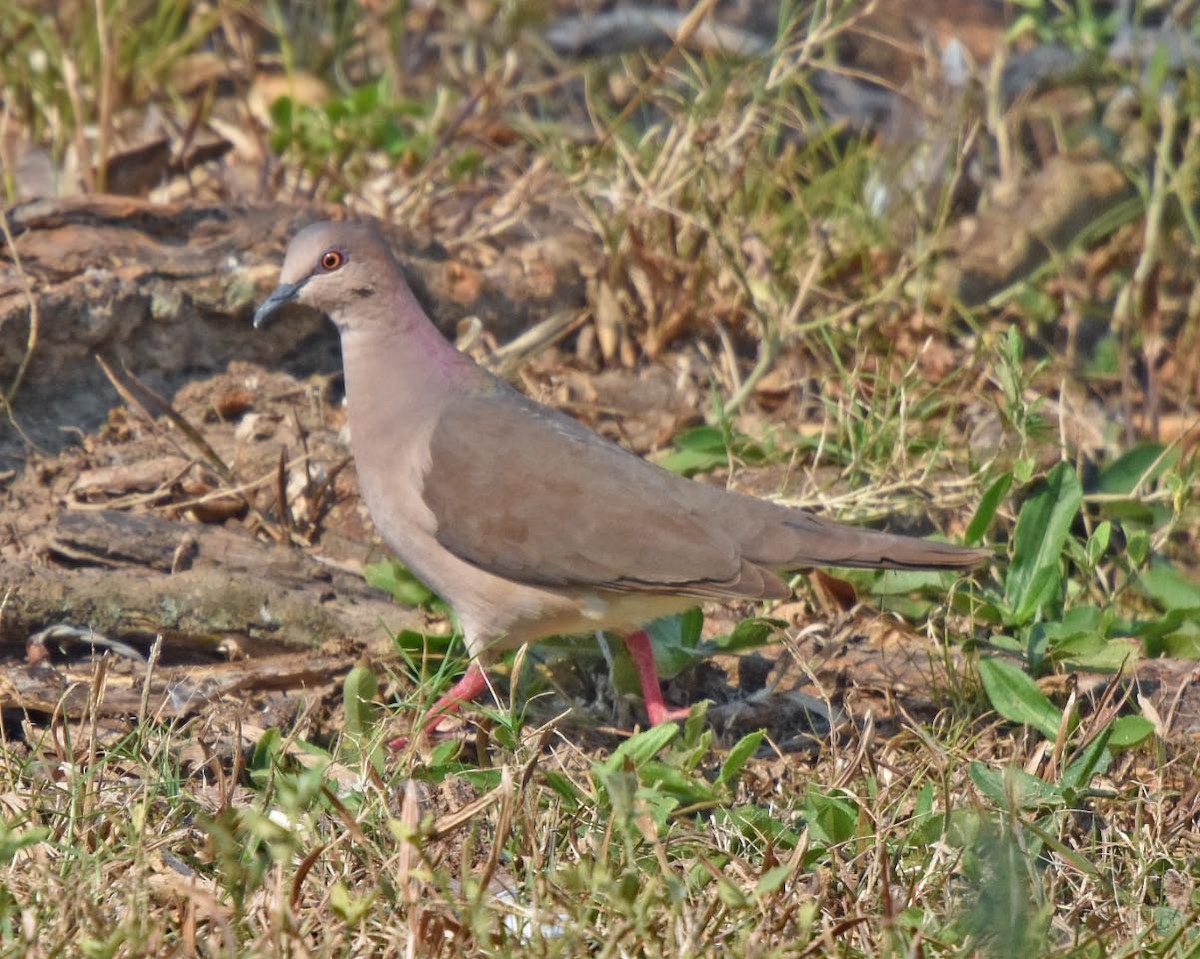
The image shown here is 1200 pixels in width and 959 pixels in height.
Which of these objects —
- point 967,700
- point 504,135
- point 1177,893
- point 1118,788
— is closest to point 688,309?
point 504,135

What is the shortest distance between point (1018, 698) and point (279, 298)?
7.27 feet

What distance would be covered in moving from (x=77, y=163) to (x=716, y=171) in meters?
2.25

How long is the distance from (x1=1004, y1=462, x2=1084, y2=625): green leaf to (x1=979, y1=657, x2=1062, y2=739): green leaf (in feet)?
1.20

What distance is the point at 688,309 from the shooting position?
19.4 feet

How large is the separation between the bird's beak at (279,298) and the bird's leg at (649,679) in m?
1.31

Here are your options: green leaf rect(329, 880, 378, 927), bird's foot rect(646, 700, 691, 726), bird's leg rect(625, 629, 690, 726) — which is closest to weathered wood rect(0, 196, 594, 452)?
bird's leg rect(625, 629, 690, 726)

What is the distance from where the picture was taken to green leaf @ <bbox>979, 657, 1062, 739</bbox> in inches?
161

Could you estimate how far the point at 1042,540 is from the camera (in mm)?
4598

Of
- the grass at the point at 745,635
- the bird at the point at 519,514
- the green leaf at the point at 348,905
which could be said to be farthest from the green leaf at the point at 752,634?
the green leaf at the point at 348,905

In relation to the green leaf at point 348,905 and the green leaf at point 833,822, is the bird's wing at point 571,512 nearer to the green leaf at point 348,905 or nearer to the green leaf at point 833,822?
the green leaf at point 833,822

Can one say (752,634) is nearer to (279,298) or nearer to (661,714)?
(661,714)

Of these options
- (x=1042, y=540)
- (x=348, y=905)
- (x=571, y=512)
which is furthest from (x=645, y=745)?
(x=1042, y=540)

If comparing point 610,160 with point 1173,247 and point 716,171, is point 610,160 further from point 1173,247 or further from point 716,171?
point 1173,247

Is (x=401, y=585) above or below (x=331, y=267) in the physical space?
below
